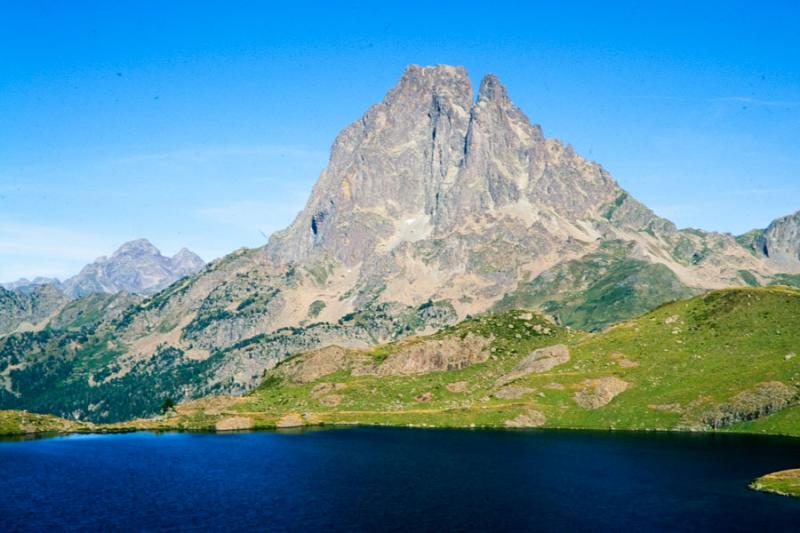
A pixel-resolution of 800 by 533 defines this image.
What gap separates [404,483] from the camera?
124812mm

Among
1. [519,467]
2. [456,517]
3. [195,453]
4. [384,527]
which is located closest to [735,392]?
[519,467]

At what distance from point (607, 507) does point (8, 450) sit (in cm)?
13964

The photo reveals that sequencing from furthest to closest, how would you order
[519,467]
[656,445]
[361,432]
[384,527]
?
[361,432] < [656,445] < [519,467] < [384,527]

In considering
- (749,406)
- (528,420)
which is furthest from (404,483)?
(749,406)

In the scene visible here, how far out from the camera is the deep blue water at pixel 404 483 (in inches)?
3868

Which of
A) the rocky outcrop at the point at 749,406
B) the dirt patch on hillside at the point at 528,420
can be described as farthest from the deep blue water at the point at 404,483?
the dirt patch on hillside at the point at 528,420

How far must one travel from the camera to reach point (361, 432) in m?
195

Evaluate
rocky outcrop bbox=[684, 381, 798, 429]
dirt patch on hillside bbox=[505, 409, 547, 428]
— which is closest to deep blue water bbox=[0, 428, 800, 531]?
rocky outcrop bbox=[684, 381, 798, 429]

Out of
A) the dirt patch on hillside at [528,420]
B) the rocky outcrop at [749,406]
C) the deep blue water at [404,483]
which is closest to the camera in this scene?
the deep blue water at [404,483]

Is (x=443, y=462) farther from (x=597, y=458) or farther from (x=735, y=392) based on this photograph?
(x=735, y=392)

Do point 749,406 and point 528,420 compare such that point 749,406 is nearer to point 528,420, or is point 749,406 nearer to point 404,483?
point 528,420

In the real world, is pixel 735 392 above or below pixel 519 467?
above

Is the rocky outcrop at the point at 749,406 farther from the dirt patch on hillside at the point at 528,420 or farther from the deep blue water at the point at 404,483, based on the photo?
the dirt patch on hillside at the point at 528,420

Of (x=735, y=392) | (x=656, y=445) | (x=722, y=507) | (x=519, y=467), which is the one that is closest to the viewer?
(x=722, y=507)
